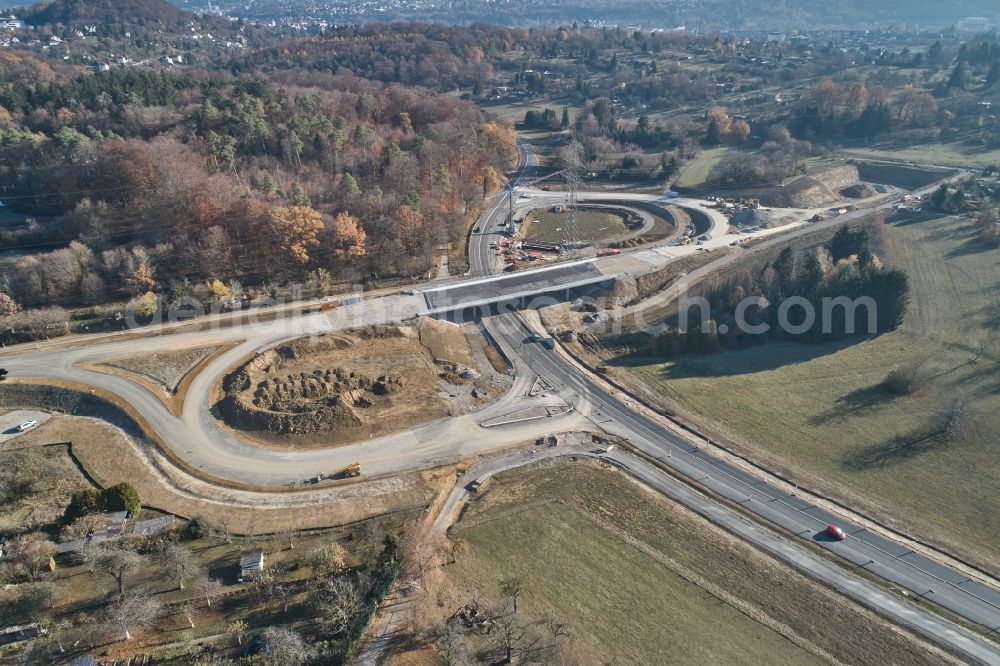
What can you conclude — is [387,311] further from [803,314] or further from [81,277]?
[803,314]

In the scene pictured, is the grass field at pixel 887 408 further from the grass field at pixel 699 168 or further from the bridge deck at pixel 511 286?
the grass field at pixel 699 168

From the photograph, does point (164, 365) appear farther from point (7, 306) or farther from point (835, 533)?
point (835, 533)

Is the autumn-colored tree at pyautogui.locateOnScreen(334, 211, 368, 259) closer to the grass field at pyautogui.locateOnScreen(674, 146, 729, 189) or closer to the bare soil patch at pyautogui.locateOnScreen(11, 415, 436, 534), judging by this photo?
the bare soil patch at pyautogui.locateOnScreen(11, 415, 436, 534)

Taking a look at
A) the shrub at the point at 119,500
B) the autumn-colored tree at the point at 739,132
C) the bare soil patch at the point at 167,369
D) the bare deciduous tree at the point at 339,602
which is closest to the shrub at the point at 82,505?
the shrub at the point at 119,500

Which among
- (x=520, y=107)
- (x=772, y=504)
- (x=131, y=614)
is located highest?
(x=520, y=107)

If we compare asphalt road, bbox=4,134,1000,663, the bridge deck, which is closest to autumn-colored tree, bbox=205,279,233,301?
asphalt road, bbox=4,134,1000,663

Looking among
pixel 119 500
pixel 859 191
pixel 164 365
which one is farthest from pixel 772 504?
pixel 859 191

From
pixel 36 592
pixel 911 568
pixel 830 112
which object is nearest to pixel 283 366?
pixel 36 592
